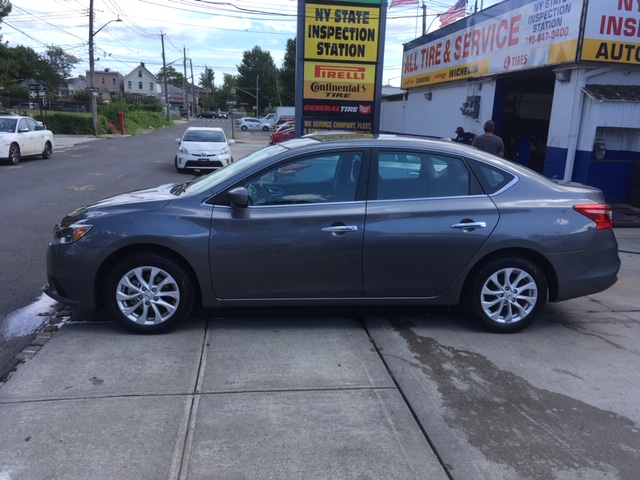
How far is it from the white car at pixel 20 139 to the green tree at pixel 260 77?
7171 cm

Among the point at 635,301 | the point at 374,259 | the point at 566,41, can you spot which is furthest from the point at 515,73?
the point at 374,259

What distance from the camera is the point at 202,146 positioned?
1759cm

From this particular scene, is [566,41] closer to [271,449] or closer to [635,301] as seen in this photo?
[635,301]

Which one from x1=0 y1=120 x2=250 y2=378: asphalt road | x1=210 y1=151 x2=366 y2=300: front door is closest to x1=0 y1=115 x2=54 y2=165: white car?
x1=0 y1=120 x2=250 y2=378: asphalt road

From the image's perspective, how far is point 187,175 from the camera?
57.2ft

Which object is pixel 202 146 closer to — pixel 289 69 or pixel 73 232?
pixel 73 232

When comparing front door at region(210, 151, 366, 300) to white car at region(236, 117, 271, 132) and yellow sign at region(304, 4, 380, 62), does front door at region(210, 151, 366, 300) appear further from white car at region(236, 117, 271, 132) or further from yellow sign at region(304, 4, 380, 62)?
white car at region(236, 117, 271, 132)

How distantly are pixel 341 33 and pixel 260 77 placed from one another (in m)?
85.1

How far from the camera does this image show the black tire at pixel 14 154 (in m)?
18.1

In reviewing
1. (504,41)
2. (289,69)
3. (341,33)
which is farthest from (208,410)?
(289,69)

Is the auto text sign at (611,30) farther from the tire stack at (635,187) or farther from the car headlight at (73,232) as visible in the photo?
the car headlight at (73,232)

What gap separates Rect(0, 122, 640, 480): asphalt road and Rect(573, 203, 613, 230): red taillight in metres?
0.99

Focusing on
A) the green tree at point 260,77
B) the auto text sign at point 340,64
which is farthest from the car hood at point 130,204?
the green tree at point 260,77

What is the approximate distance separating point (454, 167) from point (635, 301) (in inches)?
110
